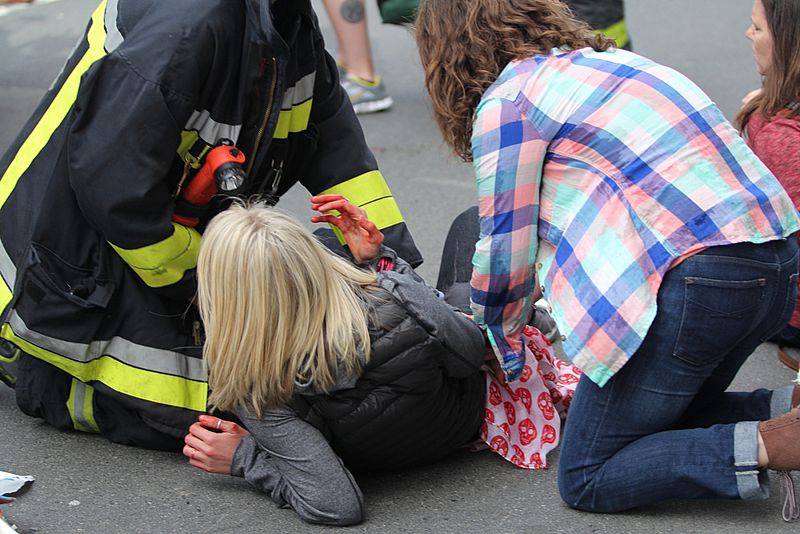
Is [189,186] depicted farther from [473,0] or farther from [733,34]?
[733,34]

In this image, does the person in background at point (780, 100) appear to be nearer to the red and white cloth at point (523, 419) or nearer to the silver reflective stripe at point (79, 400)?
the red and white cloth at point (523, 419)

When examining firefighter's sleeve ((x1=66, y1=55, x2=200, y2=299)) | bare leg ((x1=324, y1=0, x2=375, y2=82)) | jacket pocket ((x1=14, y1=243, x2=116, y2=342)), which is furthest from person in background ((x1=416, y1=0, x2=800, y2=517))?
bare leg ((x1=324, y1=0, x2=375, y2=82))

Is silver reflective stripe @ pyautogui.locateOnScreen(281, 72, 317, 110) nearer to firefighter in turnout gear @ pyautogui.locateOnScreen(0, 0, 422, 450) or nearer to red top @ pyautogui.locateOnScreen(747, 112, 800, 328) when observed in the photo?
firefighter in turnout gear @ pyautogui.locateOnScreen(0, 0, 422, 450)

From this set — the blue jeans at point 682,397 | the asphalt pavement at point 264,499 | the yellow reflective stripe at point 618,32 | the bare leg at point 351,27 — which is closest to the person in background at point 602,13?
the yellow reflective stripe at point 618,32

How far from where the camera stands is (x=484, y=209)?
247 centimetres

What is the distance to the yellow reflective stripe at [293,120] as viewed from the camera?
9.59ft

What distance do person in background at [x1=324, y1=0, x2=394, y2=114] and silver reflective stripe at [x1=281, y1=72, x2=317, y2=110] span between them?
2.65 metres

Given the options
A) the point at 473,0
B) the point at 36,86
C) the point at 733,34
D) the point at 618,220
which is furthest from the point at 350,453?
the point at 733,34

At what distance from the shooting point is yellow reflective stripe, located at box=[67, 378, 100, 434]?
2.89 meters

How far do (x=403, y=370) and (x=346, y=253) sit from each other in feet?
1.73

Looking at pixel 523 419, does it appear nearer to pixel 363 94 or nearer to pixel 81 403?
pixel 81 403

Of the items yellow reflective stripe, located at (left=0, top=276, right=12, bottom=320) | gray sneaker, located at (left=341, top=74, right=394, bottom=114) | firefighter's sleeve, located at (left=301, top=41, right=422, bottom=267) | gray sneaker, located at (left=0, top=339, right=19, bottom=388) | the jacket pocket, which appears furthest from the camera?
gray sneaker, located at (left=341, top=74, right=394, bottom=114)

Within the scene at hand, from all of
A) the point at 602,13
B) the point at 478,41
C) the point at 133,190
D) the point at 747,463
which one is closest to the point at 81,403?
the point at 133,190

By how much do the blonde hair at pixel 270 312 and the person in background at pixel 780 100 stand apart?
142cm
